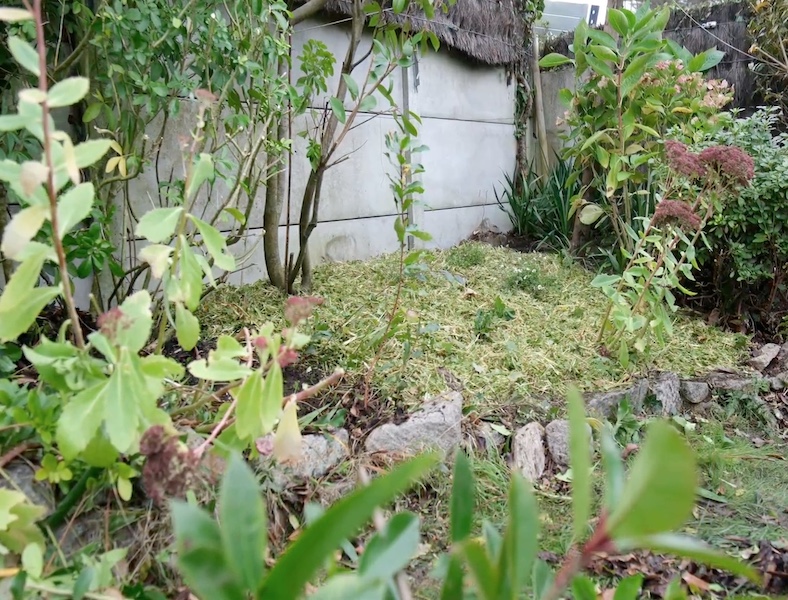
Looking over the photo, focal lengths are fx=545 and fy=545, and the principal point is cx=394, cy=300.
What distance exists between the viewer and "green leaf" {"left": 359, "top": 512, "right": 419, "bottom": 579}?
470 millimetres

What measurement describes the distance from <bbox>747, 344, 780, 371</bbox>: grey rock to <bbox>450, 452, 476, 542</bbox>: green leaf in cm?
294

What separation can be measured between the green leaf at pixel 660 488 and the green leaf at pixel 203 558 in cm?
29

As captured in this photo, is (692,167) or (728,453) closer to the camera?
(728,453)

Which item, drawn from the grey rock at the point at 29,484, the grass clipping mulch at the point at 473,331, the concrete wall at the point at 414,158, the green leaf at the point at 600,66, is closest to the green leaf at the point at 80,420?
the grey rock at the point at 29,484

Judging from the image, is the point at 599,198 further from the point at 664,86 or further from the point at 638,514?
the point at 638,514

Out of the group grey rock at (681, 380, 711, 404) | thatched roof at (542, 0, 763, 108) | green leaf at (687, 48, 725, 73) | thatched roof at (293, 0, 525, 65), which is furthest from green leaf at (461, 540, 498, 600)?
thatched roof at (542, 0, 763, 108)

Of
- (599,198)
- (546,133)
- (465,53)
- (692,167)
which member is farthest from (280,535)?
(546,133)

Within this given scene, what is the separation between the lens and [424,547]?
Result: 146 centimetres

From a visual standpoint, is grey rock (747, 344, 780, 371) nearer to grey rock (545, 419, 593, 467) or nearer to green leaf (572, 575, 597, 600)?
grey rock (545, 419, 593, 467)

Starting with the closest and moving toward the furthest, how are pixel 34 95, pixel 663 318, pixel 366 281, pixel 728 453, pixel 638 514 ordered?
pixel 638 514
pixel 34 95
pixel 728 453
pixel 663 318
pixel 366 281

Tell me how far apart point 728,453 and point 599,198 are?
242 centimetres

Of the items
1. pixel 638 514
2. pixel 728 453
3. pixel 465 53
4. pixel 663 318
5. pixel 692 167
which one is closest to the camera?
pixel 638 514

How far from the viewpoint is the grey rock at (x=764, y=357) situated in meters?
2.90

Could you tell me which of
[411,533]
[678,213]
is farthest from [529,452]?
[411,533]
